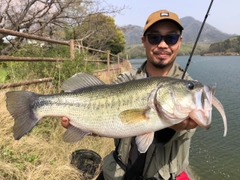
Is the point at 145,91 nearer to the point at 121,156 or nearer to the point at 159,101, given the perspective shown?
the point at 159,101

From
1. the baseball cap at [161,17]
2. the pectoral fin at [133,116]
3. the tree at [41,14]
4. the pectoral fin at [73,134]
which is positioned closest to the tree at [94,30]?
the tree at [41,14]

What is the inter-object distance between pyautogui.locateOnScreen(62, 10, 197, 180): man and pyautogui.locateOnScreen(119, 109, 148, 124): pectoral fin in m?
0.49

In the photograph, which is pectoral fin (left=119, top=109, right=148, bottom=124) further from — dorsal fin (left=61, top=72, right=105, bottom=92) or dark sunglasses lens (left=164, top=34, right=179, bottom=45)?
dark sunglasses lens (left=164, top=34, right=179, bottom=45)

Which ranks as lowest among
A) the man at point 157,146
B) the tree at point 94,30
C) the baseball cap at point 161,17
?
the man at point 157,146

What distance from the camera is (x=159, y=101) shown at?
204cm

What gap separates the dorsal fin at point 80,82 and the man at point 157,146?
272 mm

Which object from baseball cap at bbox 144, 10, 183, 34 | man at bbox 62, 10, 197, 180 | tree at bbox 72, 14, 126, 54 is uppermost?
tree at bbox 72, 14, 126, 54

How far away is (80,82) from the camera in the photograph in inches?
96.2

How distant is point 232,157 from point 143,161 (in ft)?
22.8

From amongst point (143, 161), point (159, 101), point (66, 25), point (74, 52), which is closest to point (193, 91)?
point (159, 101)

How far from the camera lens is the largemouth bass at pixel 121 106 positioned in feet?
6.51

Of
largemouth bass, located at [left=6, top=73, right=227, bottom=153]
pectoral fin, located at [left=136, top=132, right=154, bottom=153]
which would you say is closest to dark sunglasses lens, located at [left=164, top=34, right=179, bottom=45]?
largemouth bass, located at [left=6, top=73, right=227, bottom=153]

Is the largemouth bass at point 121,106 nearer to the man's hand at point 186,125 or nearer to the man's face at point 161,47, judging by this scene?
the man's hand at point 186,125

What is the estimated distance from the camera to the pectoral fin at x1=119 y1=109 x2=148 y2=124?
2.04m
